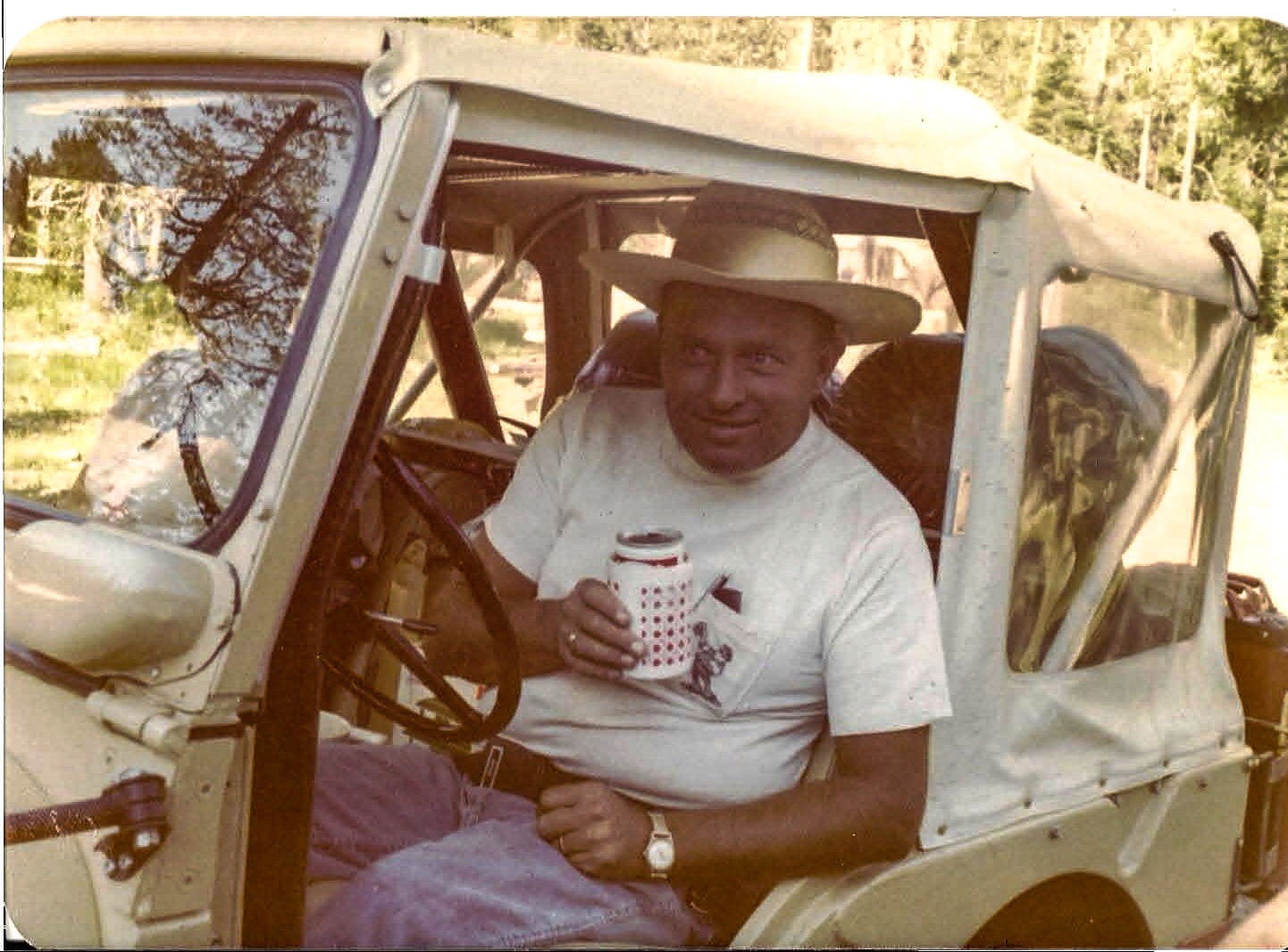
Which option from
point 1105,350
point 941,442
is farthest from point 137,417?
point 1105,350

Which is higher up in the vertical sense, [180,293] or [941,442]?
[180,293]

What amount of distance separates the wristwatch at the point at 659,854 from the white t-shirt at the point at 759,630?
0.16 metres

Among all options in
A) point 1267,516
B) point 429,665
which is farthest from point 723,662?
point 1267,516

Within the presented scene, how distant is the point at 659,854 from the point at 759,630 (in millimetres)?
404

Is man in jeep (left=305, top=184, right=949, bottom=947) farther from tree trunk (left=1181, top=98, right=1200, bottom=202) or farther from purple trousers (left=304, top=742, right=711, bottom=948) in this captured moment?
tree trunk (left=1181, top=98, right=1200, bottom=202)

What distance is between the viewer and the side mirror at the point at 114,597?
171 cm

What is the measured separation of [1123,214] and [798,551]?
3.31ft

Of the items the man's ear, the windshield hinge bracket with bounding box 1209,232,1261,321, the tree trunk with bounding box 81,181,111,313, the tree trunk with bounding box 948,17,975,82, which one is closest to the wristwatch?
the man's ear

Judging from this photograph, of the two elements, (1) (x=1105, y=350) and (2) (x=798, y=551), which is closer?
(2) (x=798, y=551)

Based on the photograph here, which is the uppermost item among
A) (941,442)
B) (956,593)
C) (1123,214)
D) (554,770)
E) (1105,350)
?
(1123,214)

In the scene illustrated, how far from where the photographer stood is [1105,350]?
9.12 ft

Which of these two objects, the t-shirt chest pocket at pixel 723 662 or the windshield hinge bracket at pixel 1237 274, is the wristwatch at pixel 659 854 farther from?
the windshield hinge bracket at pixel 1237 274

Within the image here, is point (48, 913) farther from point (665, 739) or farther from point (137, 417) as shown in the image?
point (665, 739)

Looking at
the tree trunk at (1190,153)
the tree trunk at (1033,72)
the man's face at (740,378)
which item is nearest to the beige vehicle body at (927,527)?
the man's face at (740,378)
